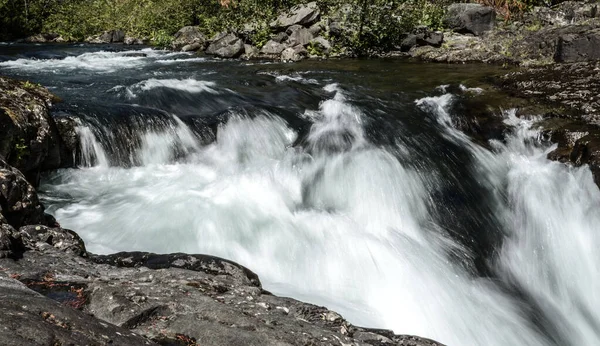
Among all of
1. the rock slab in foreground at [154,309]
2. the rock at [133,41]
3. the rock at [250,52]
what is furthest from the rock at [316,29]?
the rock slab in foreground at [154,309]

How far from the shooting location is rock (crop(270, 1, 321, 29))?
21734mm

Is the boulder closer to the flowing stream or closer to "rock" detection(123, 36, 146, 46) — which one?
"rock" detection(123, 36, 146, 46)

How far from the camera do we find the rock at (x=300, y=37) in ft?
65.9

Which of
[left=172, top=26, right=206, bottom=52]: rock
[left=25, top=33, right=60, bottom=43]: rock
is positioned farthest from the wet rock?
[left=172, top=26, right=206, bottom=52]: rock

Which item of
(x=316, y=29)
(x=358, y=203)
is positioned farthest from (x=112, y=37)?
(x=358, y=203)

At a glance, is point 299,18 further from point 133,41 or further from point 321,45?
point 133,41

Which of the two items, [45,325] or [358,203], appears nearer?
[45,325]

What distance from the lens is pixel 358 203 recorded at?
7.67 meters

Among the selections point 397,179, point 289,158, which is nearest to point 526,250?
point 397,179

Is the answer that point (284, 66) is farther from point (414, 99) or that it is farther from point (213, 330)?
point (213, 330)

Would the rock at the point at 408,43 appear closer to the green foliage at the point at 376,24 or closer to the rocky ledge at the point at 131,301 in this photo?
the green foliage at the point at 376,24

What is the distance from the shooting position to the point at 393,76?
14.6 m

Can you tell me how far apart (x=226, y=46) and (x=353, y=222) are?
50.0 feet

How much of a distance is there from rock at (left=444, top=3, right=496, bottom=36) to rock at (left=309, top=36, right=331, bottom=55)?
626cm
